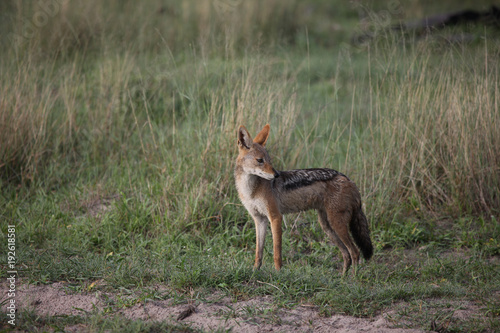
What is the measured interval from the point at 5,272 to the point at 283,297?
Answer: 2.65m

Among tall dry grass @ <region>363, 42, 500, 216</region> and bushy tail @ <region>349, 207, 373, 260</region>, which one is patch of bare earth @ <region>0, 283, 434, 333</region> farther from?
tall dry grass @ <region>363, 42, 500, 216</region>

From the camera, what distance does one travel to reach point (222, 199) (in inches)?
255

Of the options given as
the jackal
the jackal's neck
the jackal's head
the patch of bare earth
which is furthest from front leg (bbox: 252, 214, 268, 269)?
the patch of bare earth

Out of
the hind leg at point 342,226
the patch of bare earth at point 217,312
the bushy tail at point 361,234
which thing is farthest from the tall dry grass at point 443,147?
the patch of bare earth at point 217,312

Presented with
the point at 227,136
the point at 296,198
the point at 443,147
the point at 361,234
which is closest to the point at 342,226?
the point at 361,234

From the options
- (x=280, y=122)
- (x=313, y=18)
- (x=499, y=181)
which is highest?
(x=313, y=18)

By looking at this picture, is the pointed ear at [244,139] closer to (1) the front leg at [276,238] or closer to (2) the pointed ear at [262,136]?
(2) the pointed ear at [262,136]

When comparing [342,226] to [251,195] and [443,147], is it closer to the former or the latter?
[251,195]

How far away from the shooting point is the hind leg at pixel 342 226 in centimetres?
527

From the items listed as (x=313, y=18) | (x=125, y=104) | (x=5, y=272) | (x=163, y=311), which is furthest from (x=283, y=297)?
(x=313, y=18)

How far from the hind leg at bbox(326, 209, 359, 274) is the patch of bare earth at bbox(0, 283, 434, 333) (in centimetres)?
→ 111

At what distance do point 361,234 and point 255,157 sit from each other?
55.1 inches

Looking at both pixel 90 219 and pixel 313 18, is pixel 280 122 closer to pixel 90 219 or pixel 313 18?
pixel 90 219

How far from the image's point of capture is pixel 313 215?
6.46 metres
